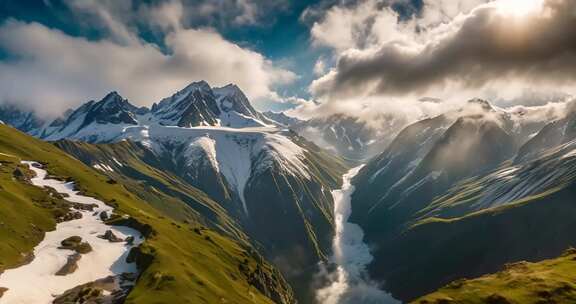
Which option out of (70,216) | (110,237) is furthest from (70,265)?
(70,216)

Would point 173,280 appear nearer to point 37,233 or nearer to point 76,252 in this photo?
point 76,252

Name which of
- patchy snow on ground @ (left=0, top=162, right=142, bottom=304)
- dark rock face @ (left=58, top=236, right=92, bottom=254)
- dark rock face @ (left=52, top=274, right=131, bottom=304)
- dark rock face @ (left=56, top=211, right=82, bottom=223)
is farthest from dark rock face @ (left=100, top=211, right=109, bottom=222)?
dark rock face @ (left=52, top=274, right=131, bottom=304)

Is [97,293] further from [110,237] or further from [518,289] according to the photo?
[518,289]

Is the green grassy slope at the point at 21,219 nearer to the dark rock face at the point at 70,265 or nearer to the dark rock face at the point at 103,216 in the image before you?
the dark rock face at the point at 70,265

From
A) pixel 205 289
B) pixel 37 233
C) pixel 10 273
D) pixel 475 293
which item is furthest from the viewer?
pixel 37 233

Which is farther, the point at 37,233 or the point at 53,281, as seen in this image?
the point at 37,233

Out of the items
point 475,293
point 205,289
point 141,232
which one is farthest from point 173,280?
point 475,293
